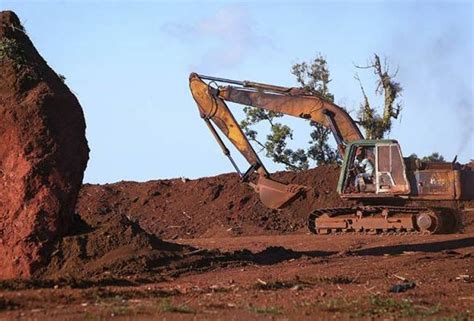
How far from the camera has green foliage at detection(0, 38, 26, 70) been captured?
18.0 m

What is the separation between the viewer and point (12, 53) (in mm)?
18188

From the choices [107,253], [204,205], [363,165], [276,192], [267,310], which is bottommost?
[267,310]

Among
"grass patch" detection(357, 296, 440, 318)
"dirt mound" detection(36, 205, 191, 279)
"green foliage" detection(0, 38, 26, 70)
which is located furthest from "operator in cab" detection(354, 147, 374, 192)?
"grass patch" detection(357, 296, 440, 318)

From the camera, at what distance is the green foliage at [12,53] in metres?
18.0

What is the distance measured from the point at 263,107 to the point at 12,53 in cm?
1352

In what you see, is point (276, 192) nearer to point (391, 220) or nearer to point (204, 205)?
point (391, 220)

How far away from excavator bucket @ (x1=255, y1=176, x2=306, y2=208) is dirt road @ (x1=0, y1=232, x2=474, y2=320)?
6.62 metres

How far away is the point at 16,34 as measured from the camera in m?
18.5

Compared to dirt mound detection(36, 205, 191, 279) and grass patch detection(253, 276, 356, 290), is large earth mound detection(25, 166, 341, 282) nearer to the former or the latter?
dirt mound detection(36, 205, 191, 279)

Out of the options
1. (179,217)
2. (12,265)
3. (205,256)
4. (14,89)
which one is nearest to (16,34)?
(14,89)

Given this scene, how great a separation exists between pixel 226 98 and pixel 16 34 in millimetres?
13061

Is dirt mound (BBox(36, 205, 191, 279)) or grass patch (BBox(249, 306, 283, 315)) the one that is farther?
dirt mound (BBox(36, 205, 191, 279))

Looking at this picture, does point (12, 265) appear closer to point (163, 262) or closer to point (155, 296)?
point (163, 262)

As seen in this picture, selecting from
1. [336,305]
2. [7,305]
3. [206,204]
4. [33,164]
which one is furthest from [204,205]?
[7,305]
